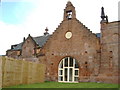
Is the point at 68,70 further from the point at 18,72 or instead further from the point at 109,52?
the point at 18,72

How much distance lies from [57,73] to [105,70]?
21.8ft

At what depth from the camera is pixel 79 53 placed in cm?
2466

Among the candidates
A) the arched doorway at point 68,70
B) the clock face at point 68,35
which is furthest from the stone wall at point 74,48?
the arched doorway at point 68,70

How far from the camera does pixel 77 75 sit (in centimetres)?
2450

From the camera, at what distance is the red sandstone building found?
73.0 ft

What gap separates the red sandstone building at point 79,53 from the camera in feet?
73.0

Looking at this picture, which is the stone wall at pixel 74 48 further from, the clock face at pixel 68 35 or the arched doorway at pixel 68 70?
the arched doorway at pixel 68 70

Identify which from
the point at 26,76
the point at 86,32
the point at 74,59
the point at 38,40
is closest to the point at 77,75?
the point at 74,59

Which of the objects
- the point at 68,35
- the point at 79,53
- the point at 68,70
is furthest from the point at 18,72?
the point at 68,35


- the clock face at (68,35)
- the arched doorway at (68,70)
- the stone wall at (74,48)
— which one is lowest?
the arched doorway at (68,70)

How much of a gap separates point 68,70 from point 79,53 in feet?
8.56

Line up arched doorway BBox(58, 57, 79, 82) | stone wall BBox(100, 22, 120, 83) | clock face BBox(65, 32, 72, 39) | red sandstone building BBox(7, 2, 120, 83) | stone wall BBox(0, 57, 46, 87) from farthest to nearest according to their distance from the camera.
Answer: clock face BBox(65, 32, 72, 39)
arched doorway BBox(58, 57, 79, 82)
red sandstone building BBox(7, 2, 120, 83)
stone wall BBox(100, 22, 120, 83)
stone wall BBox(0, 57, 46, 87)

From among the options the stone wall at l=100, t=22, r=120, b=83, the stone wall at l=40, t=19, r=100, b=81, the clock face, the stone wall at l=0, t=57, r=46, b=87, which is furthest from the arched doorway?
the stone wall at l=100, t=22, r=120, b=83

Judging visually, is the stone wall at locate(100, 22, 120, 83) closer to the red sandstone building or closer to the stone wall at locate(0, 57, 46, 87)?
the red sandstone building
